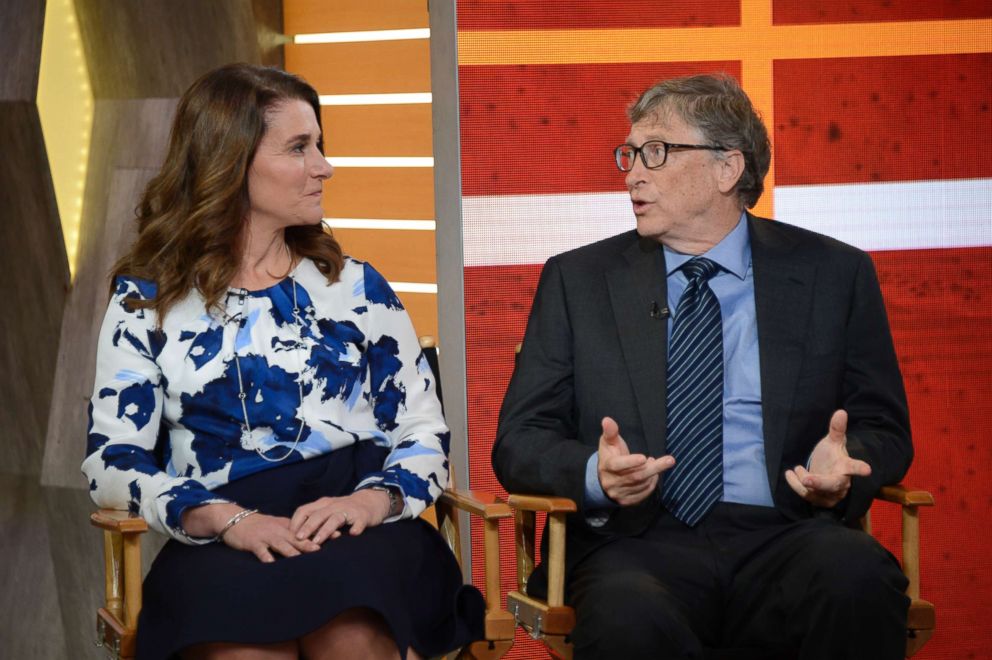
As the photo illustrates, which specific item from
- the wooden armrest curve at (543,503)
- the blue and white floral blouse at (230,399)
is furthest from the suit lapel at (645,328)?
the blue and white floral blouse at (230,399)

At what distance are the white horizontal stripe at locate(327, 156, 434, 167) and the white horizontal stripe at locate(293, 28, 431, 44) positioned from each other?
0.44 m

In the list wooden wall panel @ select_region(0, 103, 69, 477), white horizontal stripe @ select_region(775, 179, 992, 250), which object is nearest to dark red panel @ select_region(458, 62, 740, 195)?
white horizontal stripe @ select_region(775, 179, 992, 250)

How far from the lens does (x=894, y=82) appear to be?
3730 millimetres

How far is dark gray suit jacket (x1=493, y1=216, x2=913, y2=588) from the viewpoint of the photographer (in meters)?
2.75

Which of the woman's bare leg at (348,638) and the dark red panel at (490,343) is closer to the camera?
the woman's bare leg at (348,638)

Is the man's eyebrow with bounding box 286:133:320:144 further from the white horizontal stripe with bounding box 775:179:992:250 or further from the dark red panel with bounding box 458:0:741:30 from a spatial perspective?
the white horizontal stripe with bounding box 775:179:992:250

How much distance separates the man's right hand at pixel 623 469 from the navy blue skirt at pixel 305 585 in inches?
14.8

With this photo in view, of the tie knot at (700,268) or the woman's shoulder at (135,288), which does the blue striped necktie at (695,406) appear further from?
the woman's shoulder at (135,288)

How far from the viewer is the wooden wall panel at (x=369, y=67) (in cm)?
460

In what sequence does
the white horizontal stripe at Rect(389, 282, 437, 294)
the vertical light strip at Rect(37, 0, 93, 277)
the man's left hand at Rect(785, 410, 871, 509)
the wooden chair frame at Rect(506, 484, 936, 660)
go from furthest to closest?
the vertical light strip at Rect(37, 0, 93, 277) → the white horizontal stripe at Rect(389, 282, 437, 294) → the wooden chair frame at Rect(506, 484, 936, 660) → the man's left hand at Rect(785, 410, 871, 509)

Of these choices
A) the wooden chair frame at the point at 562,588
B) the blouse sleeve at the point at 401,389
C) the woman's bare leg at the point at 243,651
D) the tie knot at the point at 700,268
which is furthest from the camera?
the tie knot at the point at 700,268

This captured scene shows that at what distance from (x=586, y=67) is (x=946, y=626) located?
6.60 feet

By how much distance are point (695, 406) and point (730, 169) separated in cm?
59

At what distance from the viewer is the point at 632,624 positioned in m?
2.42
